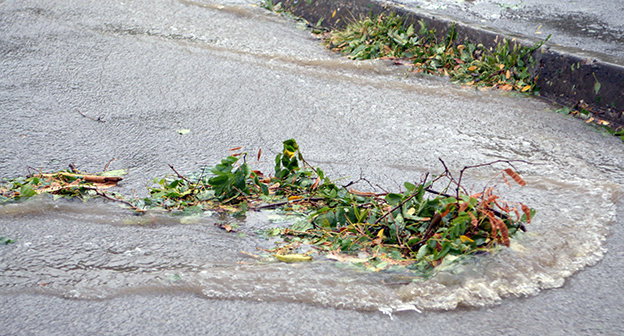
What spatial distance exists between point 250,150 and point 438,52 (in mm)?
2469

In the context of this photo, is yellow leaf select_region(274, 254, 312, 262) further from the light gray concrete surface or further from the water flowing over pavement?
the light gray concrete surface

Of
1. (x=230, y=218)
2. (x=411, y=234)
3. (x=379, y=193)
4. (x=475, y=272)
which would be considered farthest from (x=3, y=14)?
(x=475, y=272)

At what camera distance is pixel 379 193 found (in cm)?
314

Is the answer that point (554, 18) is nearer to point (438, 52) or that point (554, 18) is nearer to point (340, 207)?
point (438, 52)

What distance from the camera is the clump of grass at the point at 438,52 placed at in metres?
4.77

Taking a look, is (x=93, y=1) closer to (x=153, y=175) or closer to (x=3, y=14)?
(x=3, y=14)

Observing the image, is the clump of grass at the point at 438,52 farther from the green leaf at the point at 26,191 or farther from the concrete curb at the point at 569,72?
the green leaf at the point at 26,191

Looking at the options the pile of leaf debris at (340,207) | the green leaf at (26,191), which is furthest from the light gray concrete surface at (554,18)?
the green leaf at (26,191)

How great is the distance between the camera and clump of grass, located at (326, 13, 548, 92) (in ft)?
15.7

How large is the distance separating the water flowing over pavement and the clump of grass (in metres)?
0.21

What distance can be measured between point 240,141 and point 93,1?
12.0 ft

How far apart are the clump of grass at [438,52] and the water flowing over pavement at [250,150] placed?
0.69ft

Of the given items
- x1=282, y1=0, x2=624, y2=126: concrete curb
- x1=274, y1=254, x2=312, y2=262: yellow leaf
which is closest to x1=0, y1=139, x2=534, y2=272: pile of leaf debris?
x1=274, y1=254, x2=312, y2=262: yellow leaf

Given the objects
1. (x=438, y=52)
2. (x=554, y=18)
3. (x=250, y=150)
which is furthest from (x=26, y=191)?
(x=554, y=18)
